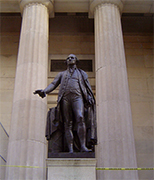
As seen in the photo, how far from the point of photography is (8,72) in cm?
1642

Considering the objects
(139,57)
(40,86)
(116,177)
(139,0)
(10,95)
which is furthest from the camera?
(139,57)

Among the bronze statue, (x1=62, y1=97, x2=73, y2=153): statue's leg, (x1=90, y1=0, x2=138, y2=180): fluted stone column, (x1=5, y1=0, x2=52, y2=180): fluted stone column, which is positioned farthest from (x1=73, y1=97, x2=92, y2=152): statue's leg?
(x1=90, y1=0, x2=138, y2=180): fluted stone column

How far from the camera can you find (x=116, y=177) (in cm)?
972

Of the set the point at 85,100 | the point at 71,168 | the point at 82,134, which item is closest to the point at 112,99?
the point at 85,100

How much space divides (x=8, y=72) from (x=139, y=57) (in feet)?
28.1

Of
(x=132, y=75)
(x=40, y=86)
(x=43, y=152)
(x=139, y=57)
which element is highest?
(x=139, y=57)

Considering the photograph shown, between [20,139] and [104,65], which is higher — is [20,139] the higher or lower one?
the lower one

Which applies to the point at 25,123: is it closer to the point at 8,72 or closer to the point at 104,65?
the point at 104,65

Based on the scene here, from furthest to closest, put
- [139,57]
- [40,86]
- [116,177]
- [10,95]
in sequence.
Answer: [139,57], [10,95], [40,86], [116,177]

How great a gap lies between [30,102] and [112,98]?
3.58 meters

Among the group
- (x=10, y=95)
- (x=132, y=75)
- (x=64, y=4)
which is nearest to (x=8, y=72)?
(x=10, y=95)

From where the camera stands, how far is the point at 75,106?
659 cm

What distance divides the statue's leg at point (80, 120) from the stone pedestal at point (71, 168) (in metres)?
0.34

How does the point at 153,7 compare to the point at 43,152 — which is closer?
the point at 43,152
